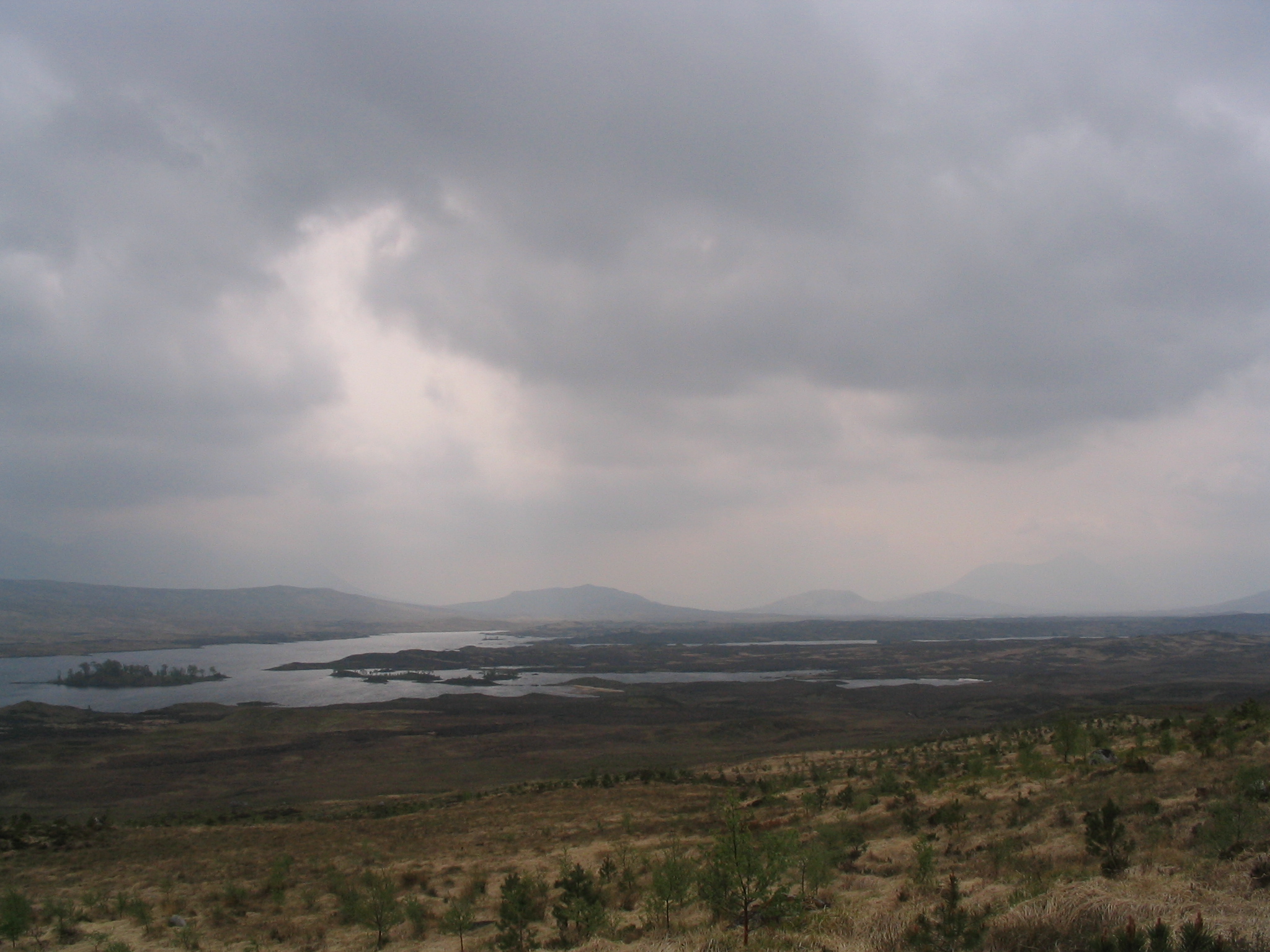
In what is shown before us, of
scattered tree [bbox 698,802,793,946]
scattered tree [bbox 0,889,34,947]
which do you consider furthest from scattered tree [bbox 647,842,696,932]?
scattered tree [bbox 0,889,34,947]

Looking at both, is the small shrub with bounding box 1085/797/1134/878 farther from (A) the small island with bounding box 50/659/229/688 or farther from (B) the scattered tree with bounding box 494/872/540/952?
(A) the small island with bounding box 50/659/229/688

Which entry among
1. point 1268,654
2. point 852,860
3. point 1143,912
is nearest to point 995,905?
point 1143,912

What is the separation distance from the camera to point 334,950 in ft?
40.8

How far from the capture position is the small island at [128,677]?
398 ft

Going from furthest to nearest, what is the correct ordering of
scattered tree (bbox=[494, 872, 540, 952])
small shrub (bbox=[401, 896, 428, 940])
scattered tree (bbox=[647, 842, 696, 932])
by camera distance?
1. small shrub (bbox=[401, 896, 428, 940])
2. scattered tree (bbox=[647, 842, 696, 932])
3. scattered tree (bbox=[494, 872, 540, 952])

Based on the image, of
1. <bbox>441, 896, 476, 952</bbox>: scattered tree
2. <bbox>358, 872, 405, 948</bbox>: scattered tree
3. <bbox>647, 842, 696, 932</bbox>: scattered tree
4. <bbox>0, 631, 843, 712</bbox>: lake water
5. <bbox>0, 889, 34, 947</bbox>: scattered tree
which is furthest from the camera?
<bbox>0, 631, 843, 712</bbox>: lake water

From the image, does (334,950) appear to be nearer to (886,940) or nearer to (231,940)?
(231,940)

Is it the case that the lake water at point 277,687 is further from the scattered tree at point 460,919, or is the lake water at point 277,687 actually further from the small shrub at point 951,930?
the small shrub at point 951,930

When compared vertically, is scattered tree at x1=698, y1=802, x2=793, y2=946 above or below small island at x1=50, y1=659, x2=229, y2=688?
above

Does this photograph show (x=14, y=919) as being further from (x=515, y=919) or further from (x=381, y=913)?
(x=515, y=919)

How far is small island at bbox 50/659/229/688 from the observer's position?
12138 centimetres

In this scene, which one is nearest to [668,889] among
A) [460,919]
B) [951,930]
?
[460,919]

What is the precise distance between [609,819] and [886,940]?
1766cm

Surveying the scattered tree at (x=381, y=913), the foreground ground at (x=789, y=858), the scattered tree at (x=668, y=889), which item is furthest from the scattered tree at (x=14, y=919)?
the scattered tree at (x=668, y=889)
